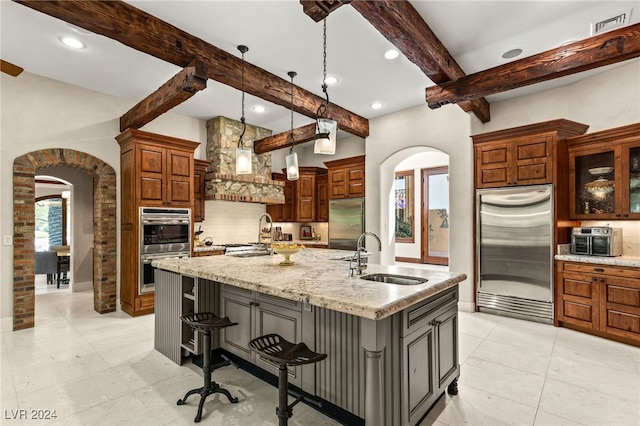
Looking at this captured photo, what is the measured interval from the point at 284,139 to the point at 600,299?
5200 mm

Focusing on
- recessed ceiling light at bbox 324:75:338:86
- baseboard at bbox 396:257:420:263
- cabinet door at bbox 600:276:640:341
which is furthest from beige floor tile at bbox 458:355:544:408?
baseboard at bbox 396:257:420:263

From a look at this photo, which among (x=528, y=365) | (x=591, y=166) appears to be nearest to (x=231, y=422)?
(x=528, y=365)

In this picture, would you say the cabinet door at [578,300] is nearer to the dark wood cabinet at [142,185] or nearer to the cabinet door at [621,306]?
the cabinet door at [621,306]

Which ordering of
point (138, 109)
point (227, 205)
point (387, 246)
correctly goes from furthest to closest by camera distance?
point (227, 205) < point (387, 246) < point (138, 109)

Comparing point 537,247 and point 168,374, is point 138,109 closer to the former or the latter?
point 168,374

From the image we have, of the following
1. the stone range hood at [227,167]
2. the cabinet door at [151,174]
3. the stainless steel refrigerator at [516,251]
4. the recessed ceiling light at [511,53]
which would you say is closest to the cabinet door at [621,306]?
the stainless steel refrigerator at [516,251]

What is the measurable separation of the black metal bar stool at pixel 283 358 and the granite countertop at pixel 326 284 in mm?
338

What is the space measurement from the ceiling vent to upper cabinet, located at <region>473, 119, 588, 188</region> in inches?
45.8

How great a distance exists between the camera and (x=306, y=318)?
227 cm

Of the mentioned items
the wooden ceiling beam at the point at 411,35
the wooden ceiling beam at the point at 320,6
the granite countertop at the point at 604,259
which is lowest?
the granite countertop at the point at 604,259

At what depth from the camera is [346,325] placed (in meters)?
2.07

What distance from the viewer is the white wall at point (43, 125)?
4.02 metres

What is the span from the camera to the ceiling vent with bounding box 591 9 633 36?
2.92 m

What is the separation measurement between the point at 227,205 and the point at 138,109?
2.59 metres
